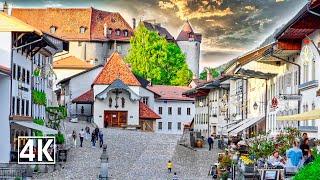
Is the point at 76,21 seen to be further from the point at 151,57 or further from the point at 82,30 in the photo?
the point at 151,57

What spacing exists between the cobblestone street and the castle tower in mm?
104962

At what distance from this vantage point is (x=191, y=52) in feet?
595

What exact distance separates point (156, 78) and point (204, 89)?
39.5m

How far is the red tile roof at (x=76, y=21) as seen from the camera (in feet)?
505

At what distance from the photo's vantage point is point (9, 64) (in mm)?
52656

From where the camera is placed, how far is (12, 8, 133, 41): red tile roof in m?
154

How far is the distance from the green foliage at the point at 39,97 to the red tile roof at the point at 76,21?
8701 cm

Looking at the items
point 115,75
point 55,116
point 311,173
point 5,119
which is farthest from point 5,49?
point 115,75

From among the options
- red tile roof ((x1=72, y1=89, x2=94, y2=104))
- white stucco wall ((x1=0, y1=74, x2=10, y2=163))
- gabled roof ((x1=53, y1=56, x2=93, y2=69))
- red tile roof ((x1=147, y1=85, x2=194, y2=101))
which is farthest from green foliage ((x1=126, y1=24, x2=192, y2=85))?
white stucco wall ((x1=0, y1=74, x2=10, y2=163))

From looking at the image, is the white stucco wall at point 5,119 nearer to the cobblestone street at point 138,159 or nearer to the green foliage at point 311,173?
the cobblestone street at point 138,159

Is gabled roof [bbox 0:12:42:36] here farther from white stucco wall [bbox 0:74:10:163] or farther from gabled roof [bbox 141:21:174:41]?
gabled roof [bbox 141:21:174:41]

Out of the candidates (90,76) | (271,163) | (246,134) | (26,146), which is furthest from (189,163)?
(90,76)

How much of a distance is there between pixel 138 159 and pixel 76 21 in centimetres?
10234

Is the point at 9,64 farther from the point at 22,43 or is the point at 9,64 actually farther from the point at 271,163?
the point at 271,163
